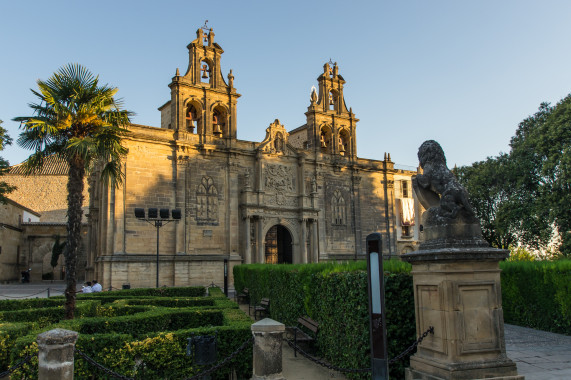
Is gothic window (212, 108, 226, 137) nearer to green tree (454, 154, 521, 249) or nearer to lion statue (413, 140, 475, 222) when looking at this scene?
green tree (454, 154, 521, 249)

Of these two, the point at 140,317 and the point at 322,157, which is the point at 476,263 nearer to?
the point at 140,317

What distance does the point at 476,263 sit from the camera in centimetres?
624

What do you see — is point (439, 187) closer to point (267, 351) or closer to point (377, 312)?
point (377, 312)

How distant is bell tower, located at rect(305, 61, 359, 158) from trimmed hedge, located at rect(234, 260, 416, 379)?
21.6 metres

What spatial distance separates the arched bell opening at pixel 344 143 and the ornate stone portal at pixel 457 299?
27395mm

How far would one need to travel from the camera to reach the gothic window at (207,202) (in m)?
26.8

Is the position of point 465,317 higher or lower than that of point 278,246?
lower

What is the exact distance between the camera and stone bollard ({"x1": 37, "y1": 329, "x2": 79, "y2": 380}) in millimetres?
5922

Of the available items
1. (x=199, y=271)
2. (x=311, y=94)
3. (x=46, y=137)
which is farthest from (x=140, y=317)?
(x=311, y=94)

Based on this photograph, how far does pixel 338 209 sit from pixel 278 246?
5064 millimetres

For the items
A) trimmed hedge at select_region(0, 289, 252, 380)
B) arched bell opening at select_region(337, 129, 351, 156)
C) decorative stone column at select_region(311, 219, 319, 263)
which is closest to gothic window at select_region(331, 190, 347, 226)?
decorative stone column at select_region(311, 219, 319, 263)

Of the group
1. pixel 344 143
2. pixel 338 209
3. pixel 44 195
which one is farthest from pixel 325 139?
pixel 44 195

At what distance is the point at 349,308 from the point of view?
27.0 feet

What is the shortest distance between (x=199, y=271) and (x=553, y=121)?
22918 millimetres
